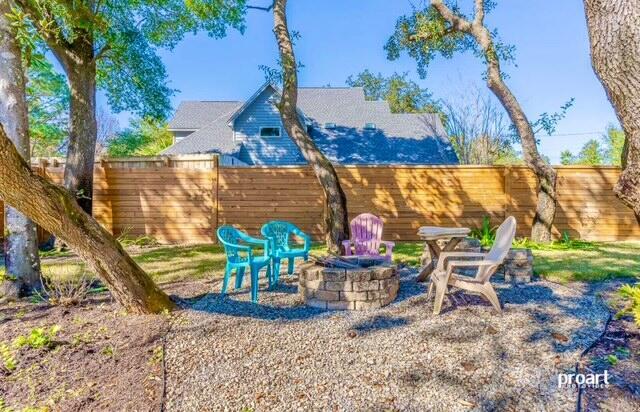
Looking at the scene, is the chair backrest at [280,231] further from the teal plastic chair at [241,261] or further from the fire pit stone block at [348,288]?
the fire pit stone block at [348,288]

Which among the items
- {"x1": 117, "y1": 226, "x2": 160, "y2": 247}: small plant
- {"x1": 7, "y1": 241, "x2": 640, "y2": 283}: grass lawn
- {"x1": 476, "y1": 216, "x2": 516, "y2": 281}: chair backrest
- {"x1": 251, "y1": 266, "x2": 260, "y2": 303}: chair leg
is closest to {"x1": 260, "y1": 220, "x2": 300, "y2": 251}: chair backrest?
{"x1": 7, "y1": 241, "x2": 640, "y2": 283}: grass lawn

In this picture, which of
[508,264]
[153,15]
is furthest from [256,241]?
[153,15]

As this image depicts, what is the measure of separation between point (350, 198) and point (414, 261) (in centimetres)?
261

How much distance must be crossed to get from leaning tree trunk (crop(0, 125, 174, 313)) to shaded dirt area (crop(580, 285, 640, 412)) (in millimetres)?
3179

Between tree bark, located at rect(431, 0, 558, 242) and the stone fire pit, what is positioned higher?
tree bark, located at rect(431, 0, 558, 242)

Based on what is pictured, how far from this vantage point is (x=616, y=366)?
8.04 feet

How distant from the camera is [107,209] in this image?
827cm

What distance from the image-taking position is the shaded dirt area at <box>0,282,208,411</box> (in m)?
2.12

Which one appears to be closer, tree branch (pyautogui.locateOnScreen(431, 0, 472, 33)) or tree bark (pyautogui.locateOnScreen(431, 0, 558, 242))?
tree bark (pyautogui.locateOnScreen(431, 0, 558, 242))

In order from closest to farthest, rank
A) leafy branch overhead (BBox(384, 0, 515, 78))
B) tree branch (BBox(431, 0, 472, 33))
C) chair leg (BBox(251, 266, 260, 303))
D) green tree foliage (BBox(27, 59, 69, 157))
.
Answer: chair leg (BBox(251, 266, 260, 303)), tree branch (BBox(431, 0, 472, 33)), leafy branch overhead (BBox(384, 0, 515, 78)), green tree foliage (BBox(27, 59, 69, 157))

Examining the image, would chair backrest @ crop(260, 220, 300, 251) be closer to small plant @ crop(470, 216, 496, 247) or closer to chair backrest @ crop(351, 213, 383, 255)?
chair backrest @ crop(351, 213, 383, 255)

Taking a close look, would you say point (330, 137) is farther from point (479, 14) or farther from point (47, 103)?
point (47, 103)

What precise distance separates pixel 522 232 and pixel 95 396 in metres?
8.46

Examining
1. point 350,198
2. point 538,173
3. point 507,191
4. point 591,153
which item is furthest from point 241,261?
point 591,153
